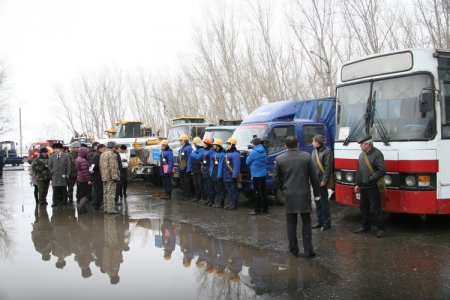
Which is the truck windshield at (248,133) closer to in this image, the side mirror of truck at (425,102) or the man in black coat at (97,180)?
the man in black coat at (97,180)

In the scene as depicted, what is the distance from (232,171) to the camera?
1089 cm

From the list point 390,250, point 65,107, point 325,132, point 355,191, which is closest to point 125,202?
point 325,132

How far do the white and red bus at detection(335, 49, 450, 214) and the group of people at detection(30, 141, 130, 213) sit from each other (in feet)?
19.8

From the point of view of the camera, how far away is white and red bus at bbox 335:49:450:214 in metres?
7.45

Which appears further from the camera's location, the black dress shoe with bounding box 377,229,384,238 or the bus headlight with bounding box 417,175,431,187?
the black dress shoe with bounding box 377,229,384,238

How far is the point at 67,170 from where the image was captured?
42.2 feet

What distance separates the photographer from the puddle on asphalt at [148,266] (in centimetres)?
544

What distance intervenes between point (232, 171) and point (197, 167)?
6.19 feet

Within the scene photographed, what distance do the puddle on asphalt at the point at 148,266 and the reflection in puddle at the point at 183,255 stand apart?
1 cm

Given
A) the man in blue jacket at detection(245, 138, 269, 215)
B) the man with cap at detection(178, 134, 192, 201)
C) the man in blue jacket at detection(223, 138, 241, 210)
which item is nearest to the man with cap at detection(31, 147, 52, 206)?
the man with cap at detection(178, 134, 192, 201)

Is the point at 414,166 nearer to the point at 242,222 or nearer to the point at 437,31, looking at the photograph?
the point at 242,222

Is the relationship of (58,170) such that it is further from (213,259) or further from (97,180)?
(213,259)

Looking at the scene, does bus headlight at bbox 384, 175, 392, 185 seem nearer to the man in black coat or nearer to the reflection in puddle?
the reflection in puddle

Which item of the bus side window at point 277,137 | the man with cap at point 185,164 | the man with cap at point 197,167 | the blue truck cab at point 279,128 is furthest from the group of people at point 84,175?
the bus side window at point 277,137
